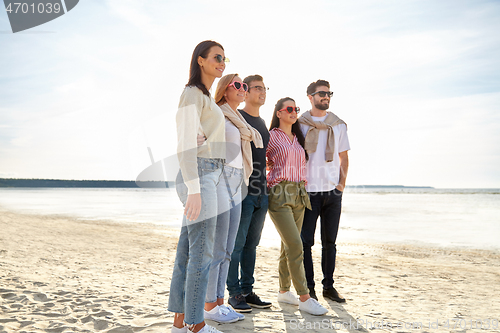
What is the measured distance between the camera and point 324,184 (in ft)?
12.7

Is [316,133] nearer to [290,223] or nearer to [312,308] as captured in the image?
[290,223]

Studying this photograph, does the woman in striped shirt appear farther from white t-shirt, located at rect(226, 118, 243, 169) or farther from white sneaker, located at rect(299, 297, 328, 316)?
white t-shirt, located at rect(226, 118, 243, 169)

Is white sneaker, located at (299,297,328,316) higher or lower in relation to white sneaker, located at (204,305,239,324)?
lower

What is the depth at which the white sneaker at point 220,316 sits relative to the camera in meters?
2.96

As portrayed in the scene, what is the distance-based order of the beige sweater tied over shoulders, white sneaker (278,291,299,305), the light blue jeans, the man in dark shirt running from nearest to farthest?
the light blue jeans, the man in dark shirt, white sneaker (278,291,299,305), the beige sweater tied over shoulders

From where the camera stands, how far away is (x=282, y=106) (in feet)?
12.2

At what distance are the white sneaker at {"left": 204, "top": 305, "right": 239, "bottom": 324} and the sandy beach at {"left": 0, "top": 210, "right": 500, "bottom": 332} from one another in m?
0.07

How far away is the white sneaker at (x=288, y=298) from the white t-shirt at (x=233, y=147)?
5.29ft

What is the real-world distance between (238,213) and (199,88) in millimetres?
1099

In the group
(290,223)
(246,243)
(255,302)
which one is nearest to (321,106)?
(290,223)

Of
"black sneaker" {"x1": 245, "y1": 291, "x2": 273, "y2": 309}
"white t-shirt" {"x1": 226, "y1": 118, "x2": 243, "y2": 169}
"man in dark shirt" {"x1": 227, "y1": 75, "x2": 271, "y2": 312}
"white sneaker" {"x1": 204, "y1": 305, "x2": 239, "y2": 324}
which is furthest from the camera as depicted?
"black sneaker" {"x1": 245, "y1": 291, "x2": 273, "y2": 309}

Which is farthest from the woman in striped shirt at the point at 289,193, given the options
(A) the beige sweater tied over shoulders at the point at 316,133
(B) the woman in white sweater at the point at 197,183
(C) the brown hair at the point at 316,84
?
(B) the woman in white sweater at the point at 197,183

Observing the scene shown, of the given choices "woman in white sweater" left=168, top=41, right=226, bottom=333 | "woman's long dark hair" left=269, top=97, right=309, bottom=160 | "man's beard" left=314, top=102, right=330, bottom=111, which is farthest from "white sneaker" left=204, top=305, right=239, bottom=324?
"man's beard" left=314, top=102, right=330, bottom=111

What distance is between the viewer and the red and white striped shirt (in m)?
3.51
